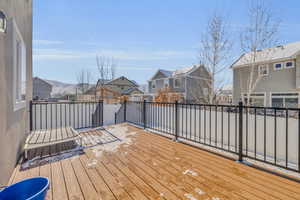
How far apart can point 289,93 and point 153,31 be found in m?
10.1

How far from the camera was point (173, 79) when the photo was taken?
18562 millimetres

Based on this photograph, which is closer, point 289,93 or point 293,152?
point 293,152

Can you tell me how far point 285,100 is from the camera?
10.8 meters

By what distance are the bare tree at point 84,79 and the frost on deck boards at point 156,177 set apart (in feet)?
88.0

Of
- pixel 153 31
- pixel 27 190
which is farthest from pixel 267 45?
pixel 27 190

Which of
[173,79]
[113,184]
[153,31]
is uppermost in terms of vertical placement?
[153,31]

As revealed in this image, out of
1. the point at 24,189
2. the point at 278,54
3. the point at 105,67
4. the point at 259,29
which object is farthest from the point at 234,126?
the point at 105,67

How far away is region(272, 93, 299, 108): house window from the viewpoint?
1032 centimetres

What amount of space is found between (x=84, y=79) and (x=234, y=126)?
28029mm

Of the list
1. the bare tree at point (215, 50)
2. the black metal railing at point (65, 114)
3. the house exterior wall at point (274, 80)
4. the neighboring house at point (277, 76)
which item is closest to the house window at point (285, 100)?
the neighboring house at point (277, 76)

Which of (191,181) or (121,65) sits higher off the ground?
(121,65)

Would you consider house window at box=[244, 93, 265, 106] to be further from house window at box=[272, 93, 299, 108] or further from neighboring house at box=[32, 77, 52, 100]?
neighboring house at box=[32, 77, 52, 100]

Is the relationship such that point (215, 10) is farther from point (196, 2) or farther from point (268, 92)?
point (268, 92)

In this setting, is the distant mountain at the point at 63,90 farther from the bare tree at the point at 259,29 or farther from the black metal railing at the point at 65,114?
the bare tree at the point at 259,29
